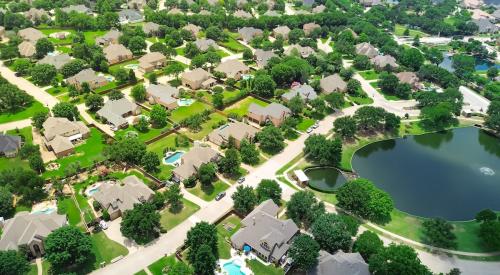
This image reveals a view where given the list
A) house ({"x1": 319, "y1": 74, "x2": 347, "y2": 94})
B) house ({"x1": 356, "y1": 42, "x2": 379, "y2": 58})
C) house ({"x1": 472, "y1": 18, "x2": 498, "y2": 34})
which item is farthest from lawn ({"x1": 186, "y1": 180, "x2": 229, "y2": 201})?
house ({"x1": 472, "y1": 18, "x2": 498, "y2": 34})

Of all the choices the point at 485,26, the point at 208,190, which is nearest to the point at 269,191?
the point at 208,190

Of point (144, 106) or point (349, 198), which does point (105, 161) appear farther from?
point (349, 198)

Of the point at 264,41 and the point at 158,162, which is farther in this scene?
the point at 264,41

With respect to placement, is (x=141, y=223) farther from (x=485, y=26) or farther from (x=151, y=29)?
(x=485, y=26)

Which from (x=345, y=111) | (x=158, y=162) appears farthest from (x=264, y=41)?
(x=158, y=162)

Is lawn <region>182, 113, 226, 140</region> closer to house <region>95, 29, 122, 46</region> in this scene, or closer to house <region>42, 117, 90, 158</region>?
house <region>42, 117, 90, 158</region>

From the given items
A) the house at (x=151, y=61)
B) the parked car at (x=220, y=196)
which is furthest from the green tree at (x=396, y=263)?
the house at (x=151, y=61)
